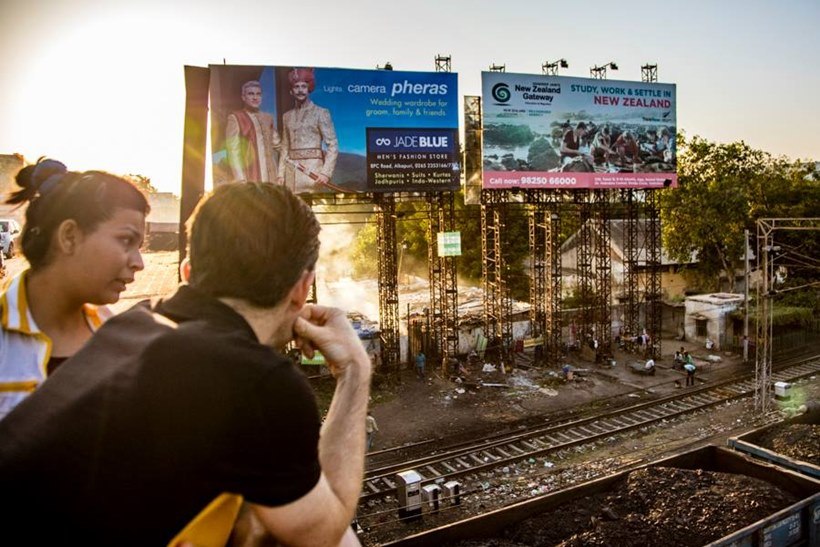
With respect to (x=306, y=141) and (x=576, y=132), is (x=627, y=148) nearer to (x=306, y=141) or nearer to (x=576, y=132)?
(x=576, y=132)

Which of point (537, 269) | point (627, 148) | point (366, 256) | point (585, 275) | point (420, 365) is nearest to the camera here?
point (420, 365)

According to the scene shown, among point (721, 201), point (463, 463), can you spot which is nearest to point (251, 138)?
point (463, 463)

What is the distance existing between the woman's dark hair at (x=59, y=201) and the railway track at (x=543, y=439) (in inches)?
436

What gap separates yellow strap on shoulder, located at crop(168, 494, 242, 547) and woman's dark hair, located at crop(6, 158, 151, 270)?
55.3 inches

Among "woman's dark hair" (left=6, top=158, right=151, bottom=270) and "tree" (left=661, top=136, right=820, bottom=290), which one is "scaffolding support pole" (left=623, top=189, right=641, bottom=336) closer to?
"tree" (left=661, top=136, right=820, bottom=290)

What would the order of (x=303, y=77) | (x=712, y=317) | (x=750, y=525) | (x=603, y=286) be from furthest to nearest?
(x=712, y=317)
(x=603, y=286)
(x=303, y=77)
(x=750, y=525)

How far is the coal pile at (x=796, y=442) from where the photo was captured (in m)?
9.80

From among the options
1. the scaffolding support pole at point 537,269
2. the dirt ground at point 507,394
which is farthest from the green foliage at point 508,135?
the dirt ground at point 507,394

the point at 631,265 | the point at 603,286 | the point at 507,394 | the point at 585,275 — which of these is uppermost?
the point at 631,265

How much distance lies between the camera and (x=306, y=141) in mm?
20578

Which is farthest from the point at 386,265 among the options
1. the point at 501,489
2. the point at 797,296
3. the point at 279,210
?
the point at 797,296

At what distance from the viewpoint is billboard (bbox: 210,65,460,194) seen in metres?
19.7

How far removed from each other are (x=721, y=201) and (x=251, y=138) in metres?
27.2

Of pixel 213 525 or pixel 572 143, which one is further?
pixel 572 143
